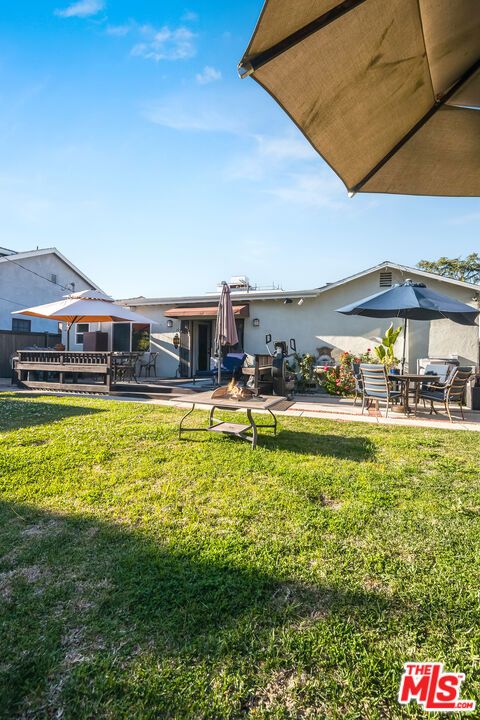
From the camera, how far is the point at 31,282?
18.0 m

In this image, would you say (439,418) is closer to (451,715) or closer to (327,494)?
(327,494)

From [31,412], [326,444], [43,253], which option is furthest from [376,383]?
[43,253]

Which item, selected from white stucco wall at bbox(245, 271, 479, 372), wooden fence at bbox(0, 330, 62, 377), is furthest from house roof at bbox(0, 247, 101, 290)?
white stucco wall at bbox(245, 271, 479, 372)

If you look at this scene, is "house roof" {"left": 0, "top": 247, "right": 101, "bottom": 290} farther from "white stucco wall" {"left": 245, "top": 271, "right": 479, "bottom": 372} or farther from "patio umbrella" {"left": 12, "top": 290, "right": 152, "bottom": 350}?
"white stucco wall" {"left": 245, "top": 271, "right": 479, "bottom": 372}

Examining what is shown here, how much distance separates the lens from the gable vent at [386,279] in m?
12.3

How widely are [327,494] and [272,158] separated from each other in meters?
8.50

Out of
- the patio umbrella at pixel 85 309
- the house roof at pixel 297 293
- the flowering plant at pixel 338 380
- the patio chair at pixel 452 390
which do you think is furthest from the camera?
the house roof at pixel 297 293

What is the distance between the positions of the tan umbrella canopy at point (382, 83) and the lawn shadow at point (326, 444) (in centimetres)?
357

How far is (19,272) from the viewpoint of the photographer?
17297 millimetres

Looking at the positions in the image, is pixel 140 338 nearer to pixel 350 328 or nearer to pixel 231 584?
pixel 350 328

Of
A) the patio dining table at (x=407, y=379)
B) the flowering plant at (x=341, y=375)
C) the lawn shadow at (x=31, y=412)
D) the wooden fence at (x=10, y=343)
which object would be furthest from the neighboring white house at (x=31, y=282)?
the patio dining table at (x=407, y=379)

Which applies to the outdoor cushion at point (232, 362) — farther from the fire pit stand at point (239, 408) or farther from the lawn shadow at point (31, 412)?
the fire pit stand at point (239, 408)

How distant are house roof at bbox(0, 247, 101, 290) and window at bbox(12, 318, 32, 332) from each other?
2.75 m

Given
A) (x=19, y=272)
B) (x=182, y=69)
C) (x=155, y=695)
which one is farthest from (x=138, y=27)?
(x=19, y=272)
